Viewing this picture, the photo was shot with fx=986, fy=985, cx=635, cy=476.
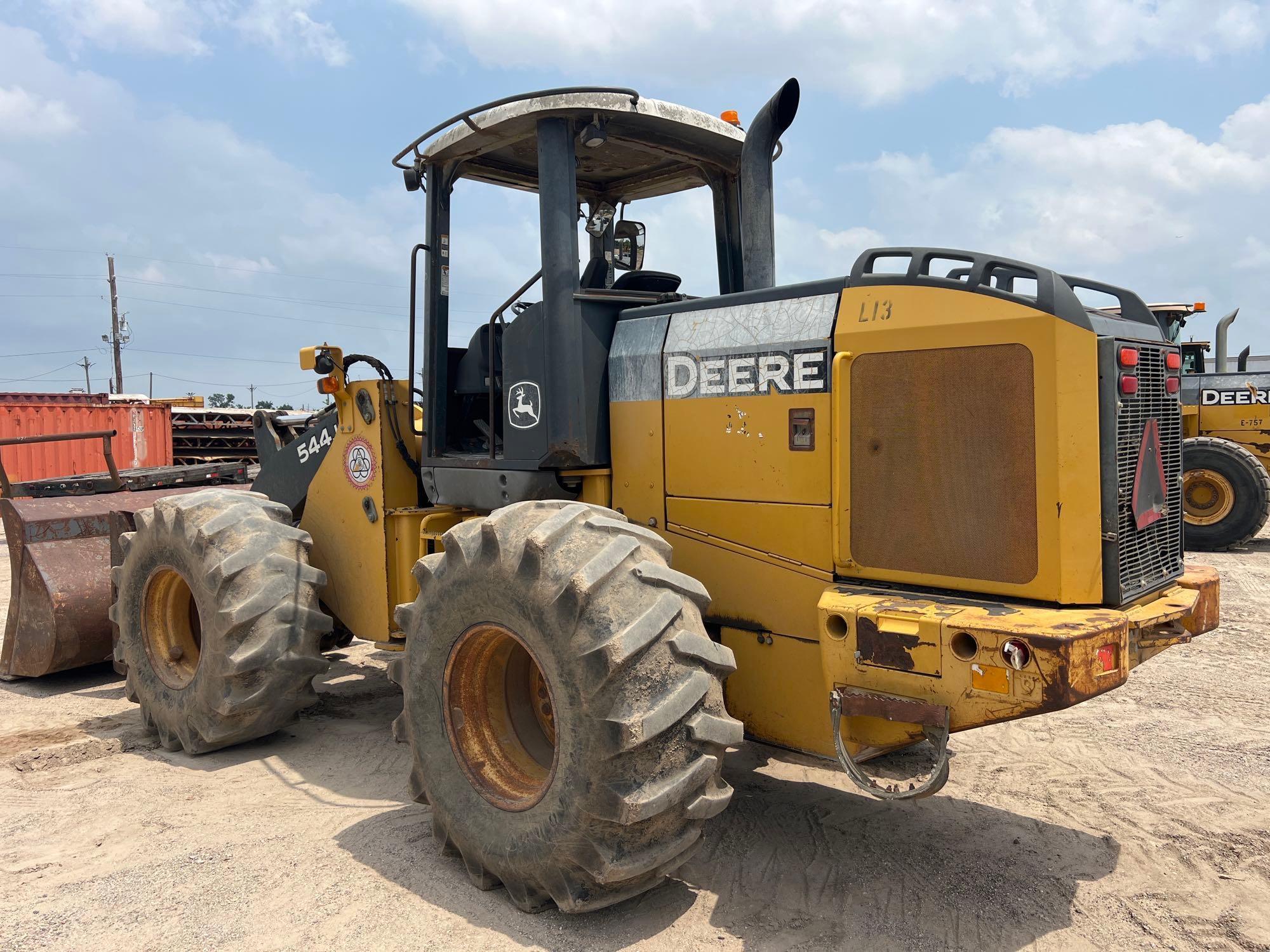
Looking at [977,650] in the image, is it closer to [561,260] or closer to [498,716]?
[498,716]

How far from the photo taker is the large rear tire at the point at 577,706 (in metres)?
3.22

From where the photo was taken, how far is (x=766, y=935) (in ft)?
11.3

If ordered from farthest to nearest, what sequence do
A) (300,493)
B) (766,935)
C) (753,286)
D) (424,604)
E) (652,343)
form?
(300,493)
(753,286)
(652,343)
(424,604)
(766,935)

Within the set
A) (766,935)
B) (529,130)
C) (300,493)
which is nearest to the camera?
(766,935)

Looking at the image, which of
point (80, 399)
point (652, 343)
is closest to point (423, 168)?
point (652, 343)

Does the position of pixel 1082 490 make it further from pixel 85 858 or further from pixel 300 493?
pixel 300 493

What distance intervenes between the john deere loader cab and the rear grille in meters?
1.97

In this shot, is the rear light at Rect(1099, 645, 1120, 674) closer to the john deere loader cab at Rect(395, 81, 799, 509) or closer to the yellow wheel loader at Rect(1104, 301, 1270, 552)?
the john deere loader cab at Rect(395, 81, 799, 509)

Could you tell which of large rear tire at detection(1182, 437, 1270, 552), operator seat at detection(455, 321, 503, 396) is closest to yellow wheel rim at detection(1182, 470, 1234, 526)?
large rear tire at detection(1182, 437, 1270, 552)

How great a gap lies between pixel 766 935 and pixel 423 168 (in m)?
4.06

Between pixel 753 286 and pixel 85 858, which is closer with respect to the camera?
pixel 85 858

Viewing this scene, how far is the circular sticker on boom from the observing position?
5535 mm

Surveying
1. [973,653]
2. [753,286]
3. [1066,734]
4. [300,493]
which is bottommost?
[1066,734]

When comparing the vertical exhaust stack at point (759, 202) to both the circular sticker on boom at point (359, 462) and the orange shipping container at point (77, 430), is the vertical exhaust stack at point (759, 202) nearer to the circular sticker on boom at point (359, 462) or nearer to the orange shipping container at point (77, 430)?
the circular sticker on boom at point (359, 462)
